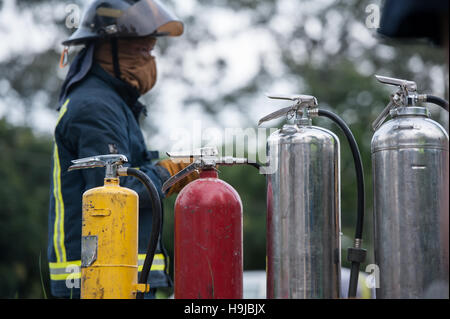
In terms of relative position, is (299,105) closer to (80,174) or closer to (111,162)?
(111,162)

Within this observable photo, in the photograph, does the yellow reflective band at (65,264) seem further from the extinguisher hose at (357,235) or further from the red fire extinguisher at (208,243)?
the extinguisher hose at (357,235)

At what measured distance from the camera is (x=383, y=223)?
1.93 meters

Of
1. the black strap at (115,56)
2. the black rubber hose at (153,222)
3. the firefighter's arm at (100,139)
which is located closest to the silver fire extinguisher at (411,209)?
the black rubber hose at (153,222)

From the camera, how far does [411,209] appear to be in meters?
1.88

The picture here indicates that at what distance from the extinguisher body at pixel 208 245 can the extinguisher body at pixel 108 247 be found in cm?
15

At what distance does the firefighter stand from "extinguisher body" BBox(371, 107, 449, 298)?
1.00m

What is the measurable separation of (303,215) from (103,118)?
154 cm

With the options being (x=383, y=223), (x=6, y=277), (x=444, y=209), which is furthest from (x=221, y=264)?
(x=6, y=277)

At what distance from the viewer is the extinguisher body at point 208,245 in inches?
76.0

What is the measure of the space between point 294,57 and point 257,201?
16.3ft

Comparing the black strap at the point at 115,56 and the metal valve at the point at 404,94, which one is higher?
the black strap at the point at 115,56

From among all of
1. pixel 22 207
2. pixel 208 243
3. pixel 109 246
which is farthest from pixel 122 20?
pixel 22 207

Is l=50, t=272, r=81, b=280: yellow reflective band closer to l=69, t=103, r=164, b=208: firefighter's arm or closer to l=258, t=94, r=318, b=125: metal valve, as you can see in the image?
l=69, t=103, r=164, b=208: firefighter's arm
